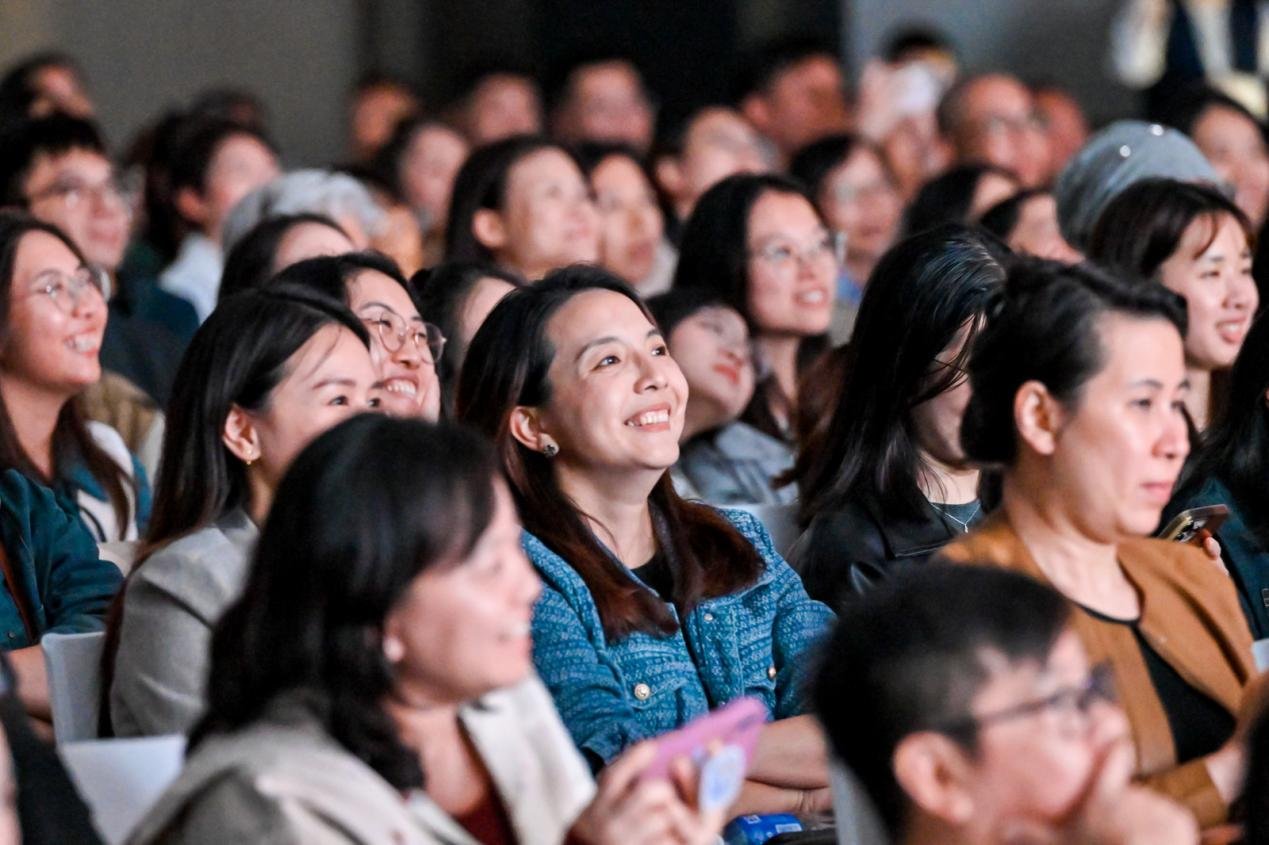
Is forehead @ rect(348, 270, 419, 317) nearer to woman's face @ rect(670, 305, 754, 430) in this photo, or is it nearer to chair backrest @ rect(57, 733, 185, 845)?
woman's face @ rect(670, 305, 754, 430)

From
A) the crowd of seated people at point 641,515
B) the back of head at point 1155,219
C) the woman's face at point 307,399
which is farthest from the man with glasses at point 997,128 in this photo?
the woman's face at point 307,399

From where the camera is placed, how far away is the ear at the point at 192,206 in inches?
227

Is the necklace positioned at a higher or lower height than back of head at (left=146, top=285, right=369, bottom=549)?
lower

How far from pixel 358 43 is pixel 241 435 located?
7016 millimetres

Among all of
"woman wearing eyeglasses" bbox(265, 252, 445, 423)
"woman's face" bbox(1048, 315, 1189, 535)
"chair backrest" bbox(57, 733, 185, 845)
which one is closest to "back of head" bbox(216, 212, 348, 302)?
"woman wearing eyeglasses" bbox(265, 252, 445, 423)

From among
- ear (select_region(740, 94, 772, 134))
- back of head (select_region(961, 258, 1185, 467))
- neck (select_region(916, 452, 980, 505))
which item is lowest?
ear (select_region(740, 94, 772, 134))

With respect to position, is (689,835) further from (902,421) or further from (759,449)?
(759,449)

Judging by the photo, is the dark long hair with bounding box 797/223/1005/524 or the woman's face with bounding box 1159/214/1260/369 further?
the woman's face with bounding box 1159/214/1260/369

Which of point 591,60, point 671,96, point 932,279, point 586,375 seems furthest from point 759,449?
point 671,96

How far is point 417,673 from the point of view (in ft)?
6.29

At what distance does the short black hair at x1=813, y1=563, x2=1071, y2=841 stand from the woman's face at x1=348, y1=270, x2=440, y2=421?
53.1 inches

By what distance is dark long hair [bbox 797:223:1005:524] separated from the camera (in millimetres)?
3039

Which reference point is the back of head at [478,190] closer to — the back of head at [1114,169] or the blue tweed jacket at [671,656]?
the back of head at [1114,169]

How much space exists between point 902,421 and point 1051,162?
17.3ft
